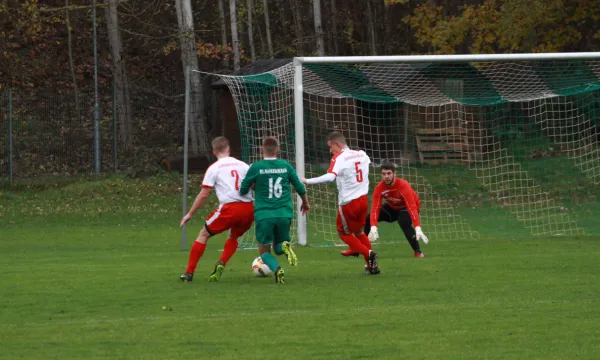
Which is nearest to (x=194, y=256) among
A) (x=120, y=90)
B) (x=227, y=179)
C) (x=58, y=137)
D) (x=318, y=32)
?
(x=227, y=179)

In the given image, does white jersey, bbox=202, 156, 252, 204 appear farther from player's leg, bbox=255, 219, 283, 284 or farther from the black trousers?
the black trousers

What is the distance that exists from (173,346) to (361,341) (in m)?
1.37

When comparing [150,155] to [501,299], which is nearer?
[501,299]

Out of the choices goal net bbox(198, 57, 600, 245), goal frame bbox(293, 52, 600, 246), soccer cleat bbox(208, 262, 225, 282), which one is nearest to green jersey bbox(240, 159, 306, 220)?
soccer cleat bbox(208, 262, 225, 282)

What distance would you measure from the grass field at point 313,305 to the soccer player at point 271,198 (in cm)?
48

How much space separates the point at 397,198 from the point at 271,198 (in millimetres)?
3725

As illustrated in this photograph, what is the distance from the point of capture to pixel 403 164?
22656mm

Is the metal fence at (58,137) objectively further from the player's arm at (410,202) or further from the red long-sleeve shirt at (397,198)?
the player's arm at (410,202)

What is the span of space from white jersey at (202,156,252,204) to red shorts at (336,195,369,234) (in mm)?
1585

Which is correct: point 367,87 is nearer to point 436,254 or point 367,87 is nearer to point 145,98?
point 436,254

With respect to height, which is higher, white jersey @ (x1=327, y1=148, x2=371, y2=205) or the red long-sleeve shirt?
white jersey @ (x1=327, y1=148, x2=371, y2=205)

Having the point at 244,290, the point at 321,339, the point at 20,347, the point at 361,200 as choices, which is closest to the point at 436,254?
the point at 361,200

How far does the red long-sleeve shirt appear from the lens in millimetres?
14352

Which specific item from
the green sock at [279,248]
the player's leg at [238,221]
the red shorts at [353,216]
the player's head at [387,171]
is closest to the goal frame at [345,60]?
the player's head at [387,171]
